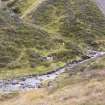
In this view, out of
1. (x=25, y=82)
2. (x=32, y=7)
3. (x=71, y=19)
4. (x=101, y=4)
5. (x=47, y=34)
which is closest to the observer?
(x=25, y=82)

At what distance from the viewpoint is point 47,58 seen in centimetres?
7862

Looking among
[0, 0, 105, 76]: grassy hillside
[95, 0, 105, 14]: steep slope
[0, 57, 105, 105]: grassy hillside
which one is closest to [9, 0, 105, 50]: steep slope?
[0, 0, 105, 76]: grassy hillside

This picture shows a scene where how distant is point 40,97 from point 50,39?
52274 millimetres

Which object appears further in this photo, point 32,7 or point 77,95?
point 32,7

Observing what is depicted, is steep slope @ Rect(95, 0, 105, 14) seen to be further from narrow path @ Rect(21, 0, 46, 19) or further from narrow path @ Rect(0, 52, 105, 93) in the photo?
narrow path @ Rect(0, 52, 105, 93)

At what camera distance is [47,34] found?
9250 centimetres

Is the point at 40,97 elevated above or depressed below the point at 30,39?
above

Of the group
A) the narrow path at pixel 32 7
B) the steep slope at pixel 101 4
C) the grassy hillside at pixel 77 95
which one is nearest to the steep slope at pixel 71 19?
the narrow path at pixel 32 7

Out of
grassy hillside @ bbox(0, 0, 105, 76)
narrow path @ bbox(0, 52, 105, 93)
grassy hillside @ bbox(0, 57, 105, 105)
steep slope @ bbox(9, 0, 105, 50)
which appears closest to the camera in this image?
grassy hillside @ bbox(0, 57, 105, 105)

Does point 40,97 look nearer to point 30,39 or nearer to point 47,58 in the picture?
point 47,58

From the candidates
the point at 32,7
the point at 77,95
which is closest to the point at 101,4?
the point at 32,7

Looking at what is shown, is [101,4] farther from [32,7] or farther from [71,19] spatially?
[32,7]

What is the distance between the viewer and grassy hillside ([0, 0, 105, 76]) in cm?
7694

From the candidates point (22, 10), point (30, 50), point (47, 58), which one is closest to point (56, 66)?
point (47, 58)
